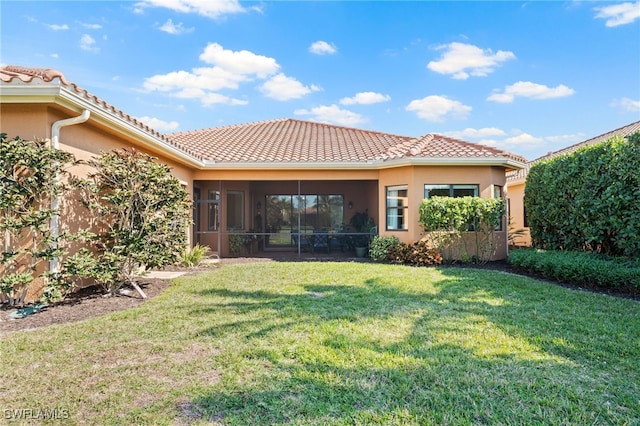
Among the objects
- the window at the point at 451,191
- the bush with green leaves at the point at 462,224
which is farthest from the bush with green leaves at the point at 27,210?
the window at the point at 451,191

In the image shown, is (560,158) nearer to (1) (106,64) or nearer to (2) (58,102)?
(2) (58,102)

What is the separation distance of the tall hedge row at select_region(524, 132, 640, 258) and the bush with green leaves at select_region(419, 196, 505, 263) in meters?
1.22

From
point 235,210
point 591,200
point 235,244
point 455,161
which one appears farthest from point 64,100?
point 591,200

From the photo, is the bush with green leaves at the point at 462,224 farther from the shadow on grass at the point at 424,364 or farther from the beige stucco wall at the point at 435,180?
the shadow on grass at the point at 424,364

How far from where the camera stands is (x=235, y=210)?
584 inches

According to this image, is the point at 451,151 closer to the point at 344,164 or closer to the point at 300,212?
the point at 344,164

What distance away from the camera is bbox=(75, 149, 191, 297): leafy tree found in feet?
21.0

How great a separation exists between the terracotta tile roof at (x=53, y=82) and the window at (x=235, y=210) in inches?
221

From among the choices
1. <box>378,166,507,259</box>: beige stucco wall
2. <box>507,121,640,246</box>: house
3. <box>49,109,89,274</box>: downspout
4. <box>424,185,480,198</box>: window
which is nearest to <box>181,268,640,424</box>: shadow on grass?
<box>49,109,89,274</box>: downspout

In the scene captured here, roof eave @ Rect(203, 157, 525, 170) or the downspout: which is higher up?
roof eave @ Rect(203, 157, 525, 170)

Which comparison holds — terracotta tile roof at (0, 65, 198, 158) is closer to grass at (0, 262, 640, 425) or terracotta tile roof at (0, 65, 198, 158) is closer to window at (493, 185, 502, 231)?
grass at (0, 262, 640, 425)

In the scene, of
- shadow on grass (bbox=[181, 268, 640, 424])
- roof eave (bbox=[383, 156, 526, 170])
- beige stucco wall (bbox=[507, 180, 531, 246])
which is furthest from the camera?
beige stucco wall (bbox=[507, 180, 531, 246])

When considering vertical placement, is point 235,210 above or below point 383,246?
above

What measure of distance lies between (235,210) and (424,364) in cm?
1233
